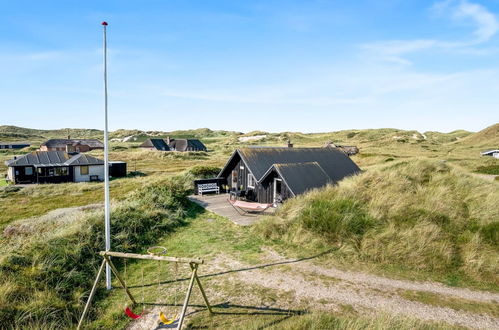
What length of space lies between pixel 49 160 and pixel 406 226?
42.3m

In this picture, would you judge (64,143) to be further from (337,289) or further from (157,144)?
(337,289)

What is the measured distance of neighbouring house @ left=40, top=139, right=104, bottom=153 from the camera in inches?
3088

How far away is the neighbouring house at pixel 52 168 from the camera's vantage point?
36438 millimetres

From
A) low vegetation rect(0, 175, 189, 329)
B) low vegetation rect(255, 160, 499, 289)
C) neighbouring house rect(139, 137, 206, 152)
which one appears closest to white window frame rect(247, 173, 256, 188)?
low vegetation rect(255, 160, 499, 289)

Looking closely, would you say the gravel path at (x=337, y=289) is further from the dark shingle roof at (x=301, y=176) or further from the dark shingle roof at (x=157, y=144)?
the dark shingle roof at (x=157, y=144)

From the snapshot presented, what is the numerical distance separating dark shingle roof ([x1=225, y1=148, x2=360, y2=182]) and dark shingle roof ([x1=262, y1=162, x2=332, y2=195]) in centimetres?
169

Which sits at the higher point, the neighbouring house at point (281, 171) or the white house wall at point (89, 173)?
the neighbouring house at point (281, 171)

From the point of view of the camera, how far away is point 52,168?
3734 centimetres

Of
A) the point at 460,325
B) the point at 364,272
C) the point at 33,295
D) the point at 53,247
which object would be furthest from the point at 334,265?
the point at 53,247

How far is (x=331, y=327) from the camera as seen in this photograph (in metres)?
6.99

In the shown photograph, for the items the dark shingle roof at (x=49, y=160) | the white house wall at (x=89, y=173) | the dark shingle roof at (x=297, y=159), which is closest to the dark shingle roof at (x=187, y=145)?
the white house wall at (x=89, y=173)

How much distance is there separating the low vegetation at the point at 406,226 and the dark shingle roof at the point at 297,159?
18.7 feet

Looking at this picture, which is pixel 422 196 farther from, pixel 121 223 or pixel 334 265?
pixel 121 223

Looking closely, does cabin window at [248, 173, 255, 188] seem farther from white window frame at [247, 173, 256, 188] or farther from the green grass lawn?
the green grass lawn
